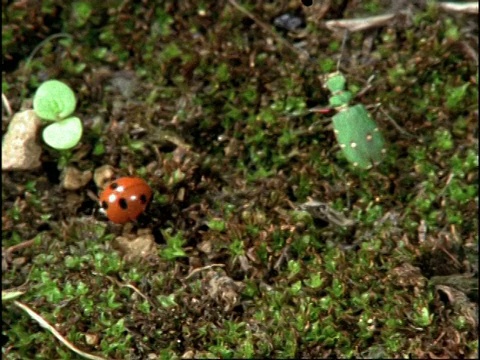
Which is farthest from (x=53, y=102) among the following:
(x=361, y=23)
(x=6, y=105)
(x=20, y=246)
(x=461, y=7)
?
(x=461, y=7)

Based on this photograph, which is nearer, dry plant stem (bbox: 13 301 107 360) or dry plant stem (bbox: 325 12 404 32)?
dry plant stem (bbox: 13 301 107 360)

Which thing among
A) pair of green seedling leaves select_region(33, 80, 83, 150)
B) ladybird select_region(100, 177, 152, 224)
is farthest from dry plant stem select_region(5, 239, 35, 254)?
pair of green seedling leaves select_region(33, 80, 83, 150)

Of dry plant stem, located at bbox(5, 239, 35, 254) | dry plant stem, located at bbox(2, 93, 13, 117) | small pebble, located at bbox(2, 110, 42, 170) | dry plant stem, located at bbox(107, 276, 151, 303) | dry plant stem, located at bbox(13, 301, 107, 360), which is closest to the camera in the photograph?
dry plant stem, located at bbox(13, 301, 107, 360)

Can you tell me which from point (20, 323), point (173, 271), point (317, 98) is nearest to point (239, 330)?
point (173, 271)

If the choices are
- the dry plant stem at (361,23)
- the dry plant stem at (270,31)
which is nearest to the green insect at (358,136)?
the dry plant stem at (270,31)

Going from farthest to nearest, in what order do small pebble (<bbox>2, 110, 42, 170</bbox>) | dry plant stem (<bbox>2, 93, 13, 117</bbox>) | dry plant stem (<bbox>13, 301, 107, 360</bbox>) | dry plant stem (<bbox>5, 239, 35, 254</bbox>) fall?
1. dry plant stem (<bbox>2, 93, 13, 117</bbox>)
2. small pebble (<bbox>2, 110, 42, 170</bbox>)
3. dry plant stem (<bbox>5, 239, 35, 254</bbox>)
4. dry plant stem (<bbox>13, 301, 107, 360</bbox>)

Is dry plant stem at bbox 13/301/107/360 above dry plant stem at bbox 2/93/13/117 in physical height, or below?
below

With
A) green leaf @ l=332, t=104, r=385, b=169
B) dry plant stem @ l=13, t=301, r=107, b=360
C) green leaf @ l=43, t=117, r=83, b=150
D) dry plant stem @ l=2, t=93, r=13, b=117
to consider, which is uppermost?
dry plant stem @ l=2, t=93, r=13, b=117

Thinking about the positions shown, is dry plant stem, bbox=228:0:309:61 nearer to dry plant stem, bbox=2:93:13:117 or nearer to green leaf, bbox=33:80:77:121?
green leaf, bbox=33:80:77:121

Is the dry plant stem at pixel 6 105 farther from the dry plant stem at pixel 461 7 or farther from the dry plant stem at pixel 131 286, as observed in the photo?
the dry plant stem at pixel 461 7
